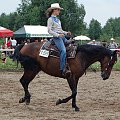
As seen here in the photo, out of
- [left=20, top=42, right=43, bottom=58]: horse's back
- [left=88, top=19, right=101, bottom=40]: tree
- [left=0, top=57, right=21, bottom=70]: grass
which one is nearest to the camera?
[left=20, top=42, right=43, bottom=58]: horse's back

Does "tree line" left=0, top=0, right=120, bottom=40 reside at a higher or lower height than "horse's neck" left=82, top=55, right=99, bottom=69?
higher

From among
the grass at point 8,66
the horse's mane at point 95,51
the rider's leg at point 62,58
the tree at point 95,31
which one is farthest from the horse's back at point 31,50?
the tree at point 95,31

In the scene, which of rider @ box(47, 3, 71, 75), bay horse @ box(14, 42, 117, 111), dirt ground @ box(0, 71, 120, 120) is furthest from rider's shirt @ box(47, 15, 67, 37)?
dirt ground @ box(0, 71, 120, 120)

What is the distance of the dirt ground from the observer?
8.54 meters

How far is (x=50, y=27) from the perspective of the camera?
9.70 metres

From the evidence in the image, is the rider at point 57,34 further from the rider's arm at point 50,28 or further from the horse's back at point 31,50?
the horse's back at point 31,50

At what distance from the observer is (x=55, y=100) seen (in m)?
10.9

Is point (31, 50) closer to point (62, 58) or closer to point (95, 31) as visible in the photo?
point (62, 58)

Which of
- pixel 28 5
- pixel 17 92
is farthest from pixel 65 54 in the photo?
pixel 28 5

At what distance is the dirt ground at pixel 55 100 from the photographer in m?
8.54

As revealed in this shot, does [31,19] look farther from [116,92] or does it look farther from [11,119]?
[11,119]

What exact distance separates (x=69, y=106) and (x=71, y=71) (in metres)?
0.98

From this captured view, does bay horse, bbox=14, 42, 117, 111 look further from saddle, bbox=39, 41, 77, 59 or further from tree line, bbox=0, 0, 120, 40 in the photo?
tree line, bbox=0, 0, 120, 40

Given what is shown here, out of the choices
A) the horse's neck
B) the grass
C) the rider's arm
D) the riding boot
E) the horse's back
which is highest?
the rider's arm
